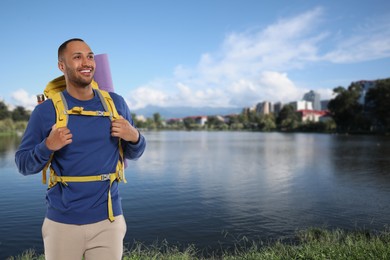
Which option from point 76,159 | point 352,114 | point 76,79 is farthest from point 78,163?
A: point 352,114

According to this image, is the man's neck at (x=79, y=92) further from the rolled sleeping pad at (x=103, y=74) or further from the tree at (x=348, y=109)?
the tree at (x=348, y=109)

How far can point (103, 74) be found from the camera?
324 centimetres

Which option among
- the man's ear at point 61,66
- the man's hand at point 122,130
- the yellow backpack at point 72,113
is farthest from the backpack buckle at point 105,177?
the man's ear at point 61,66

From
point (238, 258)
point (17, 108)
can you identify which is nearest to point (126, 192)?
point (238, 258)

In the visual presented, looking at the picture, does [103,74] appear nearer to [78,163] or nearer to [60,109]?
[60,109]

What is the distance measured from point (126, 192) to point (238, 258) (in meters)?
12.4

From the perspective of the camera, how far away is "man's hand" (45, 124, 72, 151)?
2.32 m

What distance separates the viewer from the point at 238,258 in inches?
256

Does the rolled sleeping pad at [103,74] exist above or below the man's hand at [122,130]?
above

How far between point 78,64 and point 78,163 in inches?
27.7

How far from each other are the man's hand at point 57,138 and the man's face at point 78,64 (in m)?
0.40

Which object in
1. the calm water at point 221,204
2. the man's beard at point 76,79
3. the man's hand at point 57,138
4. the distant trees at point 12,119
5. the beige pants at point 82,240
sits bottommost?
the calm water at point 221,204

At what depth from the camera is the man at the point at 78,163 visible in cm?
252

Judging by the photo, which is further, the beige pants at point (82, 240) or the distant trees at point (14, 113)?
the distant trees at point (14, 113)
